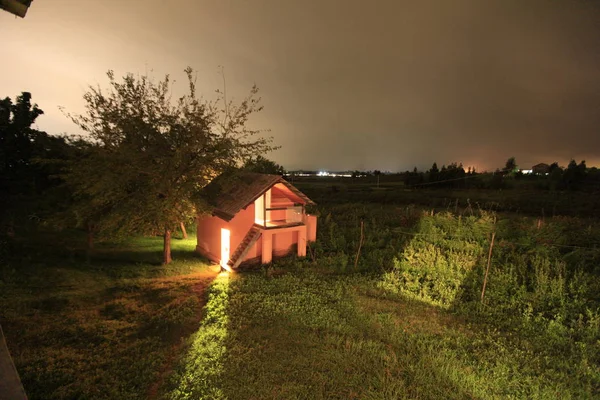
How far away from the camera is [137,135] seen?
12758 millimetres

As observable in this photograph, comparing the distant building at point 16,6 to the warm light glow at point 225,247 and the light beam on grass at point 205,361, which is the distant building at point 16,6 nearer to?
the light beam on grass at point 205,361

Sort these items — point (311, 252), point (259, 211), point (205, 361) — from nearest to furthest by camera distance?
point (205, 361), point (311, 252), point (259, 211)

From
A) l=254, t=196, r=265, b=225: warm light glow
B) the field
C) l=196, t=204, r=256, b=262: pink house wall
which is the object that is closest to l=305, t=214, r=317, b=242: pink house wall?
the field

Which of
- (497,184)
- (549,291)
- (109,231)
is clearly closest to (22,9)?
(109,231)

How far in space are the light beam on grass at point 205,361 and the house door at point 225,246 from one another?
16.4 feet

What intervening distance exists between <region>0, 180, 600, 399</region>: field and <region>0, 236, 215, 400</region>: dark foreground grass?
41mm

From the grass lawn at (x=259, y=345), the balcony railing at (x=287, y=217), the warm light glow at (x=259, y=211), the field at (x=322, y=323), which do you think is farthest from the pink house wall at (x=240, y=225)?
the grass lawn at (x=259, y=345)

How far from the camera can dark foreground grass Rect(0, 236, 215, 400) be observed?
236 inches

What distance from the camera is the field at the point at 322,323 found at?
6031 mm

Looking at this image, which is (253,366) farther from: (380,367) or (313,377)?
(380,367)

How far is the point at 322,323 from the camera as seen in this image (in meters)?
8.59

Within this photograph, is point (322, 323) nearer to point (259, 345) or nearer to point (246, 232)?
point (259, 345)

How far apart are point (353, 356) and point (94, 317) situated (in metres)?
7.59


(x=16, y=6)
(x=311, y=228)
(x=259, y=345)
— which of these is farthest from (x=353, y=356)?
(x=311, y=228)
